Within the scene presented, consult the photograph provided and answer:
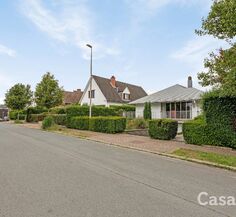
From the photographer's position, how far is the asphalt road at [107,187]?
14.0 feet

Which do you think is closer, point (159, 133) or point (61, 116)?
point (159, 133)

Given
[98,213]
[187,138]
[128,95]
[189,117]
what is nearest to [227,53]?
[187,138]

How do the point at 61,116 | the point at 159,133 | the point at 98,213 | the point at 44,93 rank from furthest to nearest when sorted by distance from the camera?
the point at 44,93
the point at 61,116
the point at 159,133
the point at 98,213

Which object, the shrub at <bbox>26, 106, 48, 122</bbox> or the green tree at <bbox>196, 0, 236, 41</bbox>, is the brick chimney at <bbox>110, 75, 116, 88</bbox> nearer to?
the shrub at <bbox>26, 106, 48, 122</bbox>

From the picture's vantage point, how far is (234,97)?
1150 centimetres

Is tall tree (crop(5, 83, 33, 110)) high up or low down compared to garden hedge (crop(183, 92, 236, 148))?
up

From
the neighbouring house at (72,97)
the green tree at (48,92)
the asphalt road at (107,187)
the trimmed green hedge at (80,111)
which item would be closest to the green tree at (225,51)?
the asphalt road at (107,187)

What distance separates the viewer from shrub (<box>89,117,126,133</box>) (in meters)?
19.8

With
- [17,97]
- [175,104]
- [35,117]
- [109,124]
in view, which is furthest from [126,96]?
[109,124]

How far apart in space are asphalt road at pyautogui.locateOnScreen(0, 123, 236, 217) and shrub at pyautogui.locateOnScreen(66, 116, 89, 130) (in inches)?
553

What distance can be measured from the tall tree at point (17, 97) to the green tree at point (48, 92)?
9.58 metres

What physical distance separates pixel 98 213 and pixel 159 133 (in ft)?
39.1

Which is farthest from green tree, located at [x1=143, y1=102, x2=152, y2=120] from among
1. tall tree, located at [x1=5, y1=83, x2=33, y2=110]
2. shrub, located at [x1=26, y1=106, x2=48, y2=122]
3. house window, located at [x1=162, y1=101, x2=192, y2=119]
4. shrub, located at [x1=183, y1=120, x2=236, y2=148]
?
tall tree, located at [x1=5, y1=83, x2=33, y2=110]

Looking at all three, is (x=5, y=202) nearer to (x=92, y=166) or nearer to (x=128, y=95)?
(x=92, y=166)
